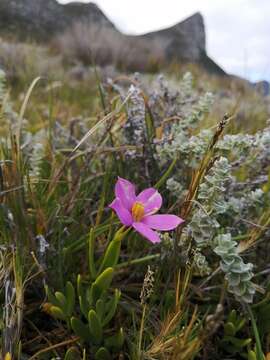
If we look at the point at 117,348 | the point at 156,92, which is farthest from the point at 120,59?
the point at 117,348

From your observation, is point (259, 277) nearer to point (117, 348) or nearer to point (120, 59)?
point (117, 348)

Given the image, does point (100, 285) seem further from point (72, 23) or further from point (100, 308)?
point (72, 23)

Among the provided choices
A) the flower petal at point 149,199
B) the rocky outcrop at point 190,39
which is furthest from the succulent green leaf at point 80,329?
the rocky outcrop at point 190,39

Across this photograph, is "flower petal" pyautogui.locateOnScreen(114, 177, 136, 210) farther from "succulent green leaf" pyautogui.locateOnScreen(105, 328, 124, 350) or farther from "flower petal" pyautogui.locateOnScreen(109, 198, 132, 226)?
"succulent green leaf" pyautogui.locateOnScreen(105, 328, 124, 350)

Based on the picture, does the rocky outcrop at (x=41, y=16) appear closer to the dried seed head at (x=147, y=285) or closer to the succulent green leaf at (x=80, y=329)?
the succulent green leaf at (x=80, y=329)

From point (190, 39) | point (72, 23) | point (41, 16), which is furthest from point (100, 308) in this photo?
point (190, 39)

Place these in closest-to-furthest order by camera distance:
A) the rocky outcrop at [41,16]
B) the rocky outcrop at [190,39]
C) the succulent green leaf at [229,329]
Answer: the succulent green leaf at [229,329], the rocky outcrop at [41,16], the rocky outcrop at [190,39]
